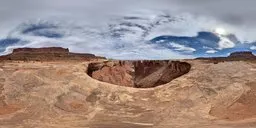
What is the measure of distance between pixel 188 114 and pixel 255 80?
419 inches

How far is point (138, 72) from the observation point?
73.6m

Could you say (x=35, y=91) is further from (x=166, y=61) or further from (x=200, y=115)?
(x=166, y=61)

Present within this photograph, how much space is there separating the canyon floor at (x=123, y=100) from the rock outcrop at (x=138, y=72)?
7.79 m

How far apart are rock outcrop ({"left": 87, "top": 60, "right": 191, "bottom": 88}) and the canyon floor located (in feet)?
25.6

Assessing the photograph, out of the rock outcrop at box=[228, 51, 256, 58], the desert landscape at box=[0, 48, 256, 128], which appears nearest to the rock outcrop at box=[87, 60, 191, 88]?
the desert landscape at box=[0, 48, 256, 128]

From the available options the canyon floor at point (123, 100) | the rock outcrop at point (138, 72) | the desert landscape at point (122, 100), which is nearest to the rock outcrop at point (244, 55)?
the rock outcrop at point (138, 72)

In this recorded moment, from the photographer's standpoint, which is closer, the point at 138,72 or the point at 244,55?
the point at 138,72

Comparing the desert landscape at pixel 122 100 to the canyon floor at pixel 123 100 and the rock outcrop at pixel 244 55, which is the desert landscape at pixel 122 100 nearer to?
the canyon floor at pixel 123 100

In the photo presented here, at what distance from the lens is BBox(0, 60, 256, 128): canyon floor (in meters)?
40.7

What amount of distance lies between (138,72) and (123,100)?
1096 inches

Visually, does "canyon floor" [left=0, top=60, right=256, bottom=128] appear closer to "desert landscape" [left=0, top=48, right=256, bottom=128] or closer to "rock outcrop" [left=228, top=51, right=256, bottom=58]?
"desert landscape" [left=0, top=48, right=256, bottom=128]

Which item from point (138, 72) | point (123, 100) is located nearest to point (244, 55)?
point (138, 72)

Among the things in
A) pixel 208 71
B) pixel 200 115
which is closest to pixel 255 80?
pixel 208 71

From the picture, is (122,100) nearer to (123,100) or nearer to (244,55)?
(123,100)
